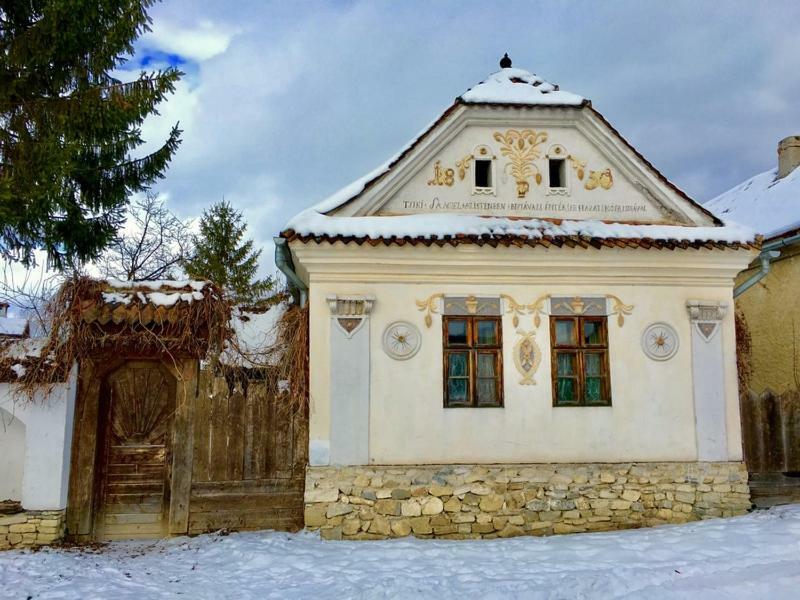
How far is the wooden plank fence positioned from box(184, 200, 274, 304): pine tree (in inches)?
614

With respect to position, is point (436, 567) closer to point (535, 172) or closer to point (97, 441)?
point (97, 441)

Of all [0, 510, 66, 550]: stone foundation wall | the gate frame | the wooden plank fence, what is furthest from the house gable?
[0, 510, 66, 550]: stone foundation wall

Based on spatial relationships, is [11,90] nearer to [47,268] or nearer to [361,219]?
[47,268]

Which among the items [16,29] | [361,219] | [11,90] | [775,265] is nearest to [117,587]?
[361,219]

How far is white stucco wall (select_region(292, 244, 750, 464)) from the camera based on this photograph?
27.3ft

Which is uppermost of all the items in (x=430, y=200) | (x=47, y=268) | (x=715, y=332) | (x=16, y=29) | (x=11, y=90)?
(x=16, y=29)

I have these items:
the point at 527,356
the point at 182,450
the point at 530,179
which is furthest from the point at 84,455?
the point at 530,179

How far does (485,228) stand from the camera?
337 inches

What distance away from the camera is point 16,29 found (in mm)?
9008

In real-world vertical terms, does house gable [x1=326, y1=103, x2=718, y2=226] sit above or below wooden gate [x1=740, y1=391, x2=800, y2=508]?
above

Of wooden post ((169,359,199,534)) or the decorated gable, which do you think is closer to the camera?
wooden post ((169,359,199,534))

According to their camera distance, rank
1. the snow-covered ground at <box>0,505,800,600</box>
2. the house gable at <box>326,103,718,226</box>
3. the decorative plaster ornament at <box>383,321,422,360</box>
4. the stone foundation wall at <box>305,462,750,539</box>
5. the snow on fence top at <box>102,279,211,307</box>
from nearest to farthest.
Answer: the snow-covered ground at <box>0,505,800,600</box> < the stone foundation wall at <box>305,462,750,539</box> < the snow on fence top at <box>102,279,211,307</box> < the decorative plaster ornament at <box>383,321,422,360</box> < the house gable at <box>326,103,718,226</box>

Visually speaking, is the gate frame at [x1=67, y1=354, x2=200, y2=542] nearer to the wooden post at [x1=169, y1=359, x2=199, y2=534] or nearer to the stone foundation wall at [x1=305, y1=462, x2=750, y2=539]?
the wooden post at [x1=169, y1=359, x2=199, y2=534]

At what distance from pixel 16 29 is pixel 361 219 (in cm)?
541
